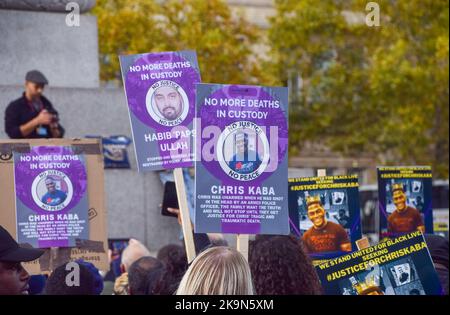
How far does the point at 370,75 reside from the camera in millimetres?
33031

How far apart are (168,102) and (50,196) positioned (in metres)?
0.87

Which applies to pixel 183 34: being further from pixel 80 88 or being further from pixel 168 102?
pixel 168 102

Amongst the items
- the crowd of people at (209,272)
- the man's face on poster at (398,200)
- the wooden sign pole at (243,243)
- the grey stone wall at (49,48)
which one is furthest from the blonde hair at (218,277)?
the grey stone wall at (49,48)

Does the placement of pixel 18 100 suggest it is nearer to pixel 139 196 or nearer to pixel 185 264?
pixel 139 196

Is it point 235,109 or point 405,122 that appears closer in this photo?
point 235,109

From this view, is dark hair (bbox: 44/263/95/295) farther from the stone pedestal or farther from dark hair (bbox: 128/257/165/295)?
the stone pedestal

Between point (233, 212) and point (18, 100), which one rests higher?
point (18, 100)

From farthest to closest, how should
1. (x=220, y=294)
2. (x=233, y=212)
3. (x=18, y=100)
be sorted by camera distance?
(x=18, y=100)
(x=233, y=212)
(x=220, y=294)

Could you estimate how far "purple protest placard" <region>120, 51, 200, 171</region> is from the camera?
22.7 ft

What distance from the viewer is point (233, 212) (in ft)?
20.6

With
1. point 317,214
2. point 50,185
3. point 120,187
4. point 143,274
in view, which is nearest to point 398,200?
point 317,214
